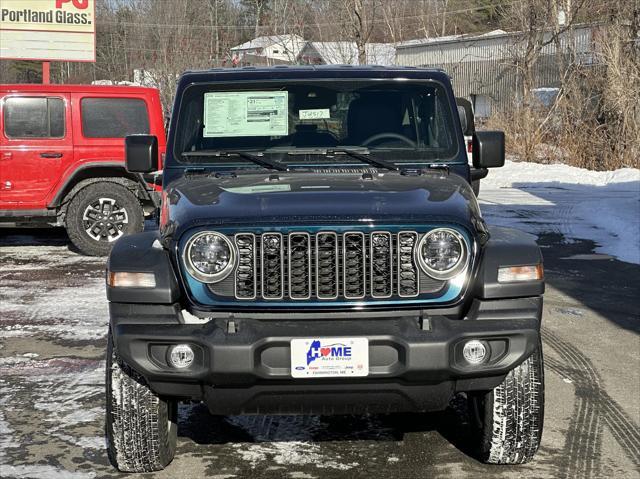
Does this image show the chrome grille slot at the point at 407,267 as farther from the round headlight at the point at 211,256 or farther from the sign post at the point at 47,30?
the sign post at the point at 47,30

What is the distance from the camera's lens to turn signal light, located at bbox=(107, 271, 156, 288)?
4.23 metres

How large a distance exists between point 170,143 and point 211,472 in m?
1.83

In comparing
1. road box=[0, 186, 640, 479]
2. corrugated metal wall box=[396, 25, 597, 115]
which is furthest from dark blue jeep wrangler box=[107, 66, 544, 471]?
corrugated metal wall box=[396, 25, 597, 115]

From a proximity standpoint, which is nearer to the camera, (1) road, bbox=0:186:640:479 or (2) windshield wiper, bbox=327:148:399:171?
(1) road, bbox=0:186:640:479

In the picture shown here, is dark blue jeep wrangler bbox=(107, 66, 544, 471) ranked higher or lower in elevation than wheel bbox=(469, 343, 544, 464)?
higher

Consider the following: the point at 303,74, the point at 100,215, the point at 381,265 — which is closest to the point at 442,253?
the point at 381,265

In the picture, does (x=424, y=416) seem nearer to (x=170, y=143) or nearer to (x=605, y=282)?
(x=170, y=143)

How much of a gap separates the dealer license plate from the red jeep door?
8229mm

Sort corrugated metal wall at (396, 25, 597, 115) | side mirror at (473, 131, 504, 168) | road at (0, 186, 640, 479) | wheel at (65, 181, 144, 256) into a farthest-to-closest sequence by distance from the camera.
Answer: corrugated metal wall at (396, 25, 597, 115) < wheel at (65, 181, 144, 256) < side mirror at (473, 131, 504, 168) < road at (0, 186, 640, 479)

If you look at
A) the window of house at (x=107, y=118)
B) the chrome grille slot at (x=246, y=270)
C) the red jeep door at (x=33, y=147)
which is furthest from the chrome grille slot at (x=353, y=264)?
the red jeep door at (x=33, y=147)

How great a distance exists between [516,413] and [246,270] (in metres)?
1.37

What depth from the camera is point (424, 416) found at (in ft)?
18.4

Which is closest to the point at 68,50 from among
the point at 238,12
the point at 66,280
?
the point at 66,280

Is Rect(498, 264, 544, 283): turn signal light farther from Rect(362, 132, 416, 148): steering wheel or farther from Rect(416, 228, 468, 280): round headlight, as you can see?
Rect(362, 132, 416, 148): steering wheel
